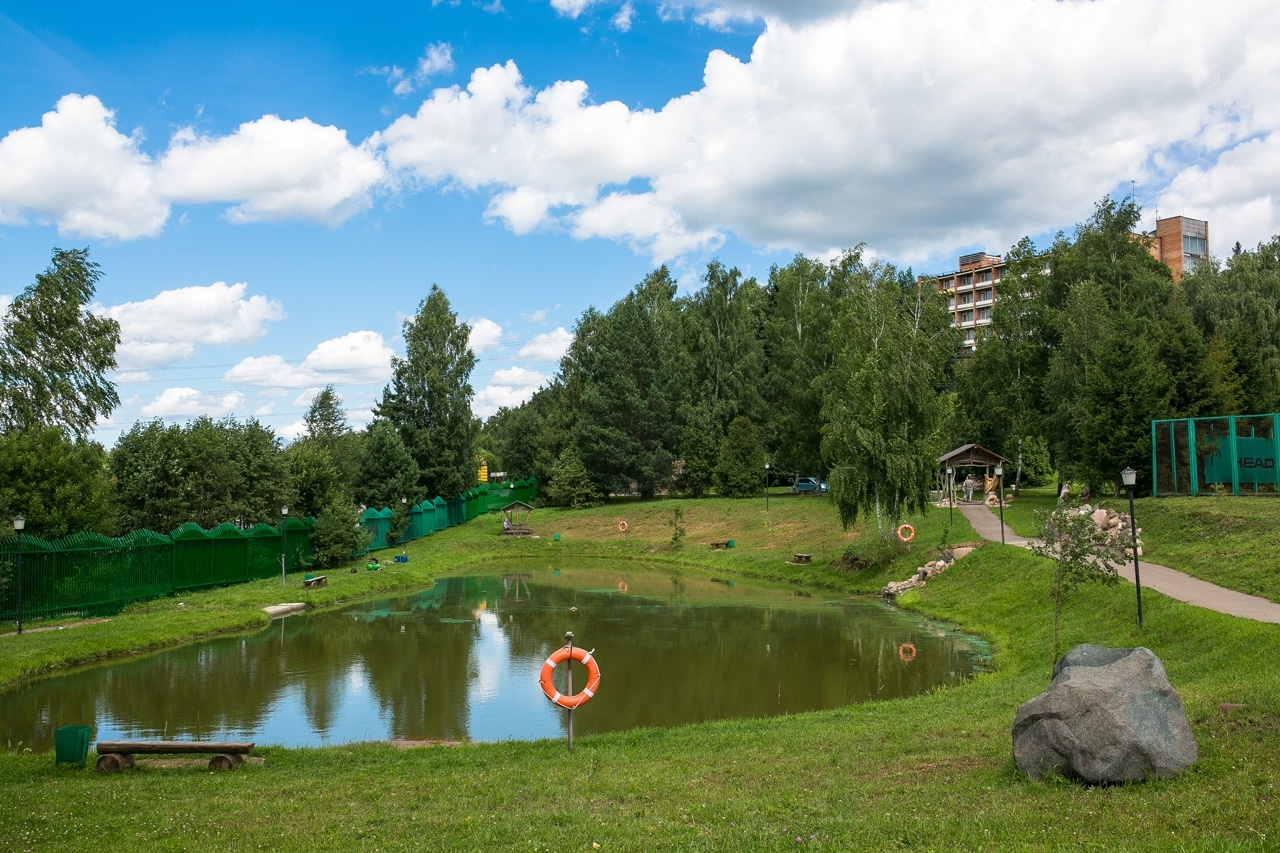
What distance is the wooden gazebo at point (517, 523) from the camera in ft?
169

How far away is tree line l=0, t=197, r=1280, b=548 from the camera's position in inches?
1249

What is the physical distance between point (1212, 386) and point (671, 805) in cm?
3402

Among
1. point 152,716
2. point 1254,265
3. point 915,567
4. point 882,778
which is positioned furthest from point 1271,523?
point 1254,265

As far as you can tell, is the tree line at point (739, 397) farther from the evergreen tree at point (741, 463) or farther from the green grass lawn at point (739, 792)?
the green grass lawn at point (739, 792)

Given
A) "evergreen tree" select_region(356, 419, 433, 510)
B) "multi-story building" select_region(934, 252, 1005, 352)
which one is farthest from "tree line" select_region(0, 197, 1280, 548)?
"multi-story building" select_region(934, 252, 1005, 352)

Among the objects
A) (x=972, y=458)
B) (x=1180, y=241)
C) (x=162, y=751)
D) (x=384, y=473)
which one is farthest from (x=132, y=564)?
(x=1180, y=241)

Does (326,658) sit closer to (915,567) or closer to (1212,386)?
(915,567)

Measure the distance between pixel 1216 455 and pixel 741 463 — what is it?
29.7 metres

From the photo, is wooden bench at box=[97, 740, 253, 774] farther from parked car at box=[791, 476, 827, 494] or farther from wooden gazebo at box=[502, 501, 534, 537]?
parked car at box=[791, 476, 827, 494]

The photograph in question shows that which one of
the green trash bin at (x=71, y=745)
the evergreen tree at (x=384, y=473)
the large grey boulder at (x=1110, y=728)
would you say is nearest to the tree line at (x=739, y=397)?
the evergreen tree at (x=384, y=473)

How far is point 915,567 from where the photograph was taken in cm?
3100

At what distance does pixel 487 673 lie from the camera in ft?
62.1

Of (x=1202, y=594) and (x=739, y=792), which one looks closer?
(x=739, y=792)

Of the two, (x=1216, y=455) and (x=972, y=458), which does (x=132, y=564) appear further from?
(x=972, y=458)
